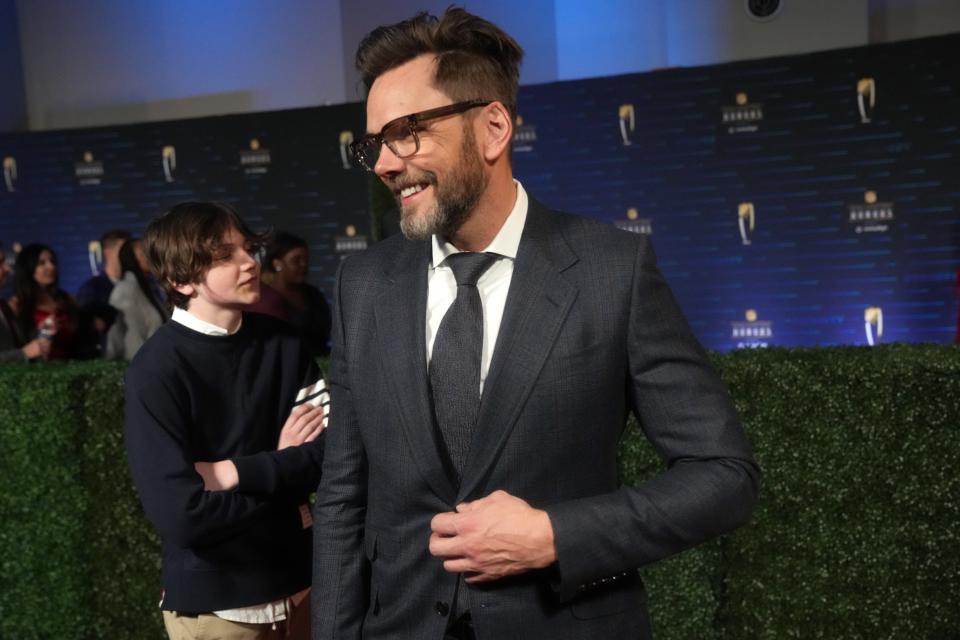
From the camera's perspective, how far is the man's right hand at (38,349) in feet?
16.4

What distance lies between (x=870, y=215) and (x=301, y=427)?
20.4ft

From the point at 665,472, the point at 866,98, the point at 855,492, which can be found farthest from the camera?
the point at 866,98

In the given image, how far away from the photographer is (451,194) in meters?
1.51

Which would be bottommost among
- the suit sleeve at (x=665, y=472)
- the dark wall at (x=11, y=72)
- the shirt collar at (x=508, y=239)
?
the suit sleeve at (x=665, y=472)

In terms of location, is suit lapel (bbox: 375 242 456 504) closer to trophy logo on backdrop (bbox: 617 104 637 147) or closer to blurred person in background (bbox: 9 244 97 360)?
blurred person in background (bbox: 9 244 97 360)

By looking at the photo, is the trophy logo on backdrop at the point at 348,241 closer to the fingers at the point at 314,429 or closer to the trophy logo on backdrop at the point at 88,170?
the trophy logo on backdrop at the point at 88,170

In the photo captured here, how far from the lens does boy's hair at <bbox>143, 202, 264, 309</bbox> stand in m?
2.35

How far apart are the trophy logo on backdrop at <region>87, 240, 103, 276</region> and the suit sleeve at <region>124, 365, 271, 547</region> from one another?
7.88 meters

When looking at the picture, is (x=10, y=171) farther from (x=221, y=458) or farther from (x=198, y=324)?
(x=221, y=458)

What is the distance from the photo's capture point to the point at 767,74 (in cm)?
766

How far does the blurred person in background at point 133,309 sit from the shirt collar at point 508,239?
4.12 metres

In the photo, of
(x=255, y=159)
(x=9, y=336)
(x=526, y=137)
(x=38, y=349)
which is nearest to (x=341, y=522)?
(x=38, y=349)

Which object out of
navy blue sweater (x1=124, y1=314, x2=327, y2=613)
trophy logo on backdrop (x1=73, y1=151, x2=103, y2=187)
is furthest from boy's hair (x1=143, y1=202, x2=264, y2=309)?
trophy logo on backdrop (x1=73, y1=151, x2=103, y2=187)

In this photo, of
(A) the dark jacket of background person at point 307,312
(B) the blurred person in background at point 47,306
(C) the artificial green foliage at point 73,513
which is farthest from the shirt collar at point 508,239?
(B) the blurred person in background at point 47,306
